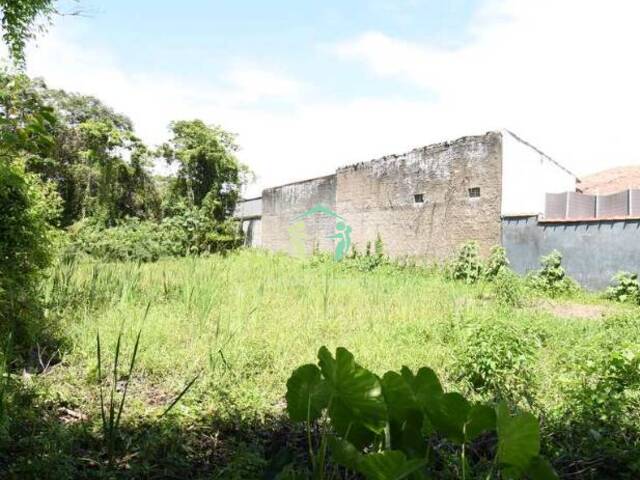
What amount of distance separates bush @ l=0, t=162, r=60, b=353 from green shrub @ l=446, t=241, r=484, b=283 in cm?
794

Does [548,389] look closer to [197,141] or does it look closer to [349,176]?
[349,176]

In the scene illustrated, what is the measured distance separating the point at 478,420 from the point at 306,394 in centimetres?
32

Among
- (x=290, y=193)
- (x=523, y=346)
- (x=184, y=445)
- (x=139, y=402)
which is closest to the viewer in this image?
(x=184, y=445)

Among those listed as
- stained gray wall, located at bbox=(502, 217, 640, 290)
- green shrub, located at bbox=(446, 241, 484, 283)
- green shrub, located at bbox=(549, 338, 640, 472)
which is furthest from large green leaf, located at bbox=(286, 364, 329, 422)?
green shrub, located at bbox=(446, 241, 484, 283)

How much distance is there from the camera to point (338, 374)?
0.88 m

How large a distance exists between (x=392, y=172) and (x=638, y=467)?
10.9m

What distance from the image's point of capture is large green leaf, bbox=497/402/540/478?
0.80m

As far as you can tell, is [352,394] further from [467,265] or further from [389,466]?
[467,265]

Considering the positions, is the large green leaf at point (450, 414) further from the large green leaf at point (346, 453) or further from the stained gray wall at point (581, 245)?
the stained gray wall at point (581, 245)

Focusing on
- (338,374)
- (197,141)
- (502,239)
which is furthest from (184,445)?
(197,141)

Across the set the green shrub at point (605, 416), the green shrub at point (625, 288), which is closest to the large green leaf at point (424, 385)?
the green shrub at point (605, 416)

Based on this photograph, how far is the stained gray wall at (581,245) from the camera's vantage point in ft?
27.0

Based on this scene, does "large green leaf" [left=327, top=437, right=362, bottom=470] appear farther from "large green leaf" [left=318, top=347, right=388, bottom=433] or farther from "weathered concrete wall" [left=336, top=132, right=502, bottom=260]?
"weathered concrete wall" [left=336, top=132, right=502, bottom=260]

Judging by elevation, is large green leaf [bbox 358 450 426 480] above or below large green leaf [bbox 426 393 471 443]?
below
